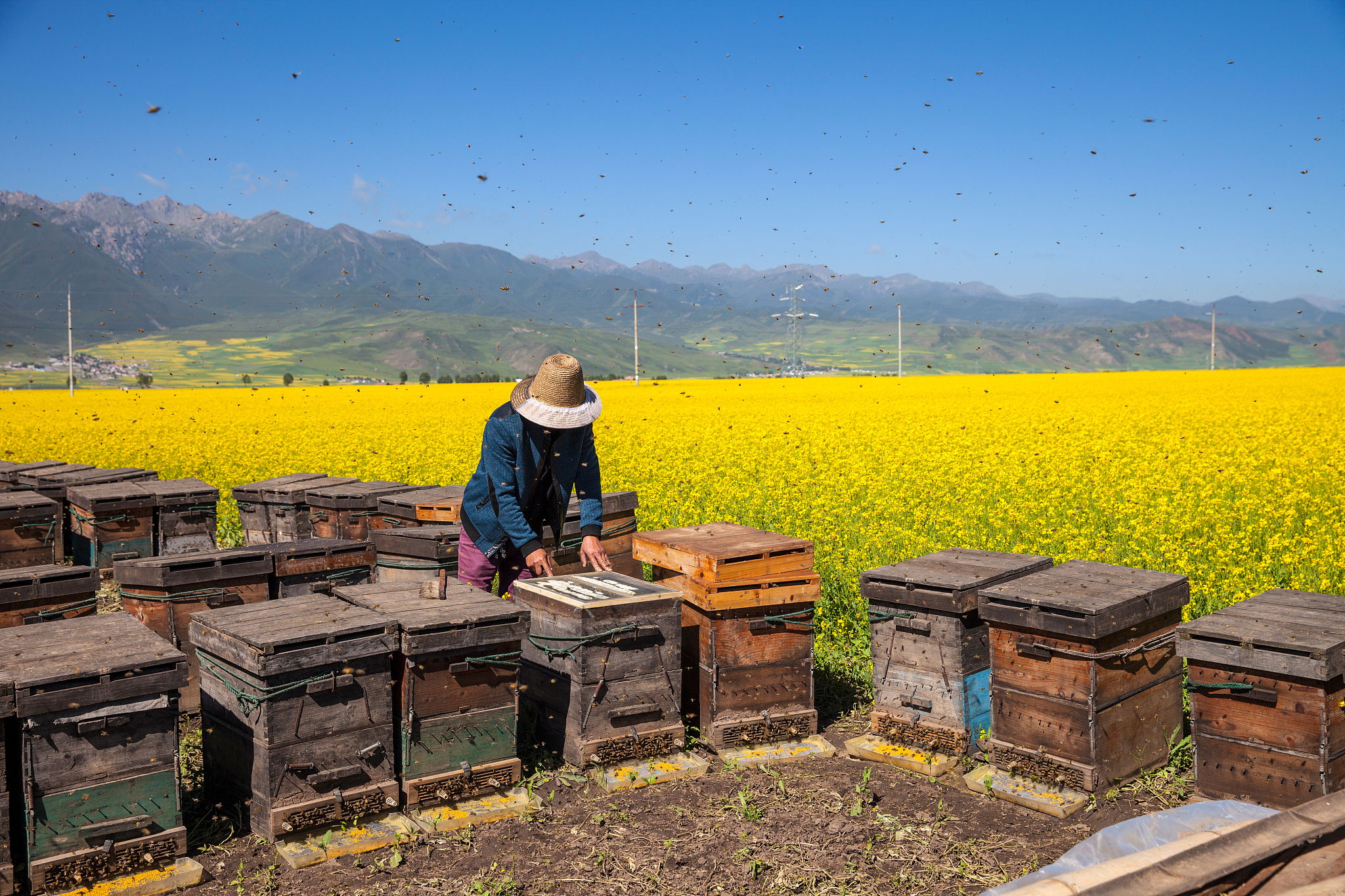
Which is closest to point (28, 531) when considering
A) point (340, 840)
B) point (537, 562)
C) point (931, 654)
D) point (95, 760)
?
point (95, 760)

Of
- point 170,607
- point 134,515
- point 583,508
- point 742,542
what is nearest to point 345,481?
point 134,515

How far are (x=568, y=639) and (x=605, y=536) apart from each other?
315 cm

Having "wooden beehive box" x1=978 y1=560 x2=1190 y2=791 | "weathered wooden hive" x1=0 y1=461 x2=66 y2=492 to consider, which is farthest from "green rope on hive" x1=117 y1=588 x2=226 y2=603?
"weathered wooden hive" x1=0 y1=461 x2=66 y2=492

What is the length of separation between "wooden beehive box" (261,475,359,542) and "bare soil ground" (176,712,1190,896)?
5.18 metres

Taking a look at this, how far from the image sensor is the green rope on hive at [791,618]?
5789 millimetres

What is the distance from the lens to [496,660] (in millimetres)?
4949

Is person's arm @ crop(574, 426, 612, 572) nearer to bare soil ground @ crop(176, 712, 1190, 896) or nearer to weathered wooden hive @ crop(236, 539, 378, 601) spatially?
bare soil ground @ crop(176, 712, 1190, 896)

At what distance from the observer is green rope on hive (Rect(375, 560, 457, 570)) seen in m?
7.21

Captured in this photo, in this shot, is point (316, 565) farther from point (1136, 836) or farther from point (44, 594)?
point (1136, 836)

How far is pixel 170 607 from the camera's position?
5.98 metres

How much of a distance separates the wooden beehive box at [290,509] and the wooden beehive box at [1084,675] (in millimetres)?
7762

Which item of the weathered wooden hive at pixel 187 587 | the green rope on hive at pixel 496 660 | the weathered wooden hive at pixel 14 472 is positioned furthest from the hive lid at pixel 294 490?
the green rope on hive at pixel 496 660

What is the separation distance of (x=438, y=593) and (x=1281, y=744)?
15.3 feet

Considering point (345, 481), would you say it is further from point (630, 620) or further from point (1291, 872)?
point (1291, 872)
